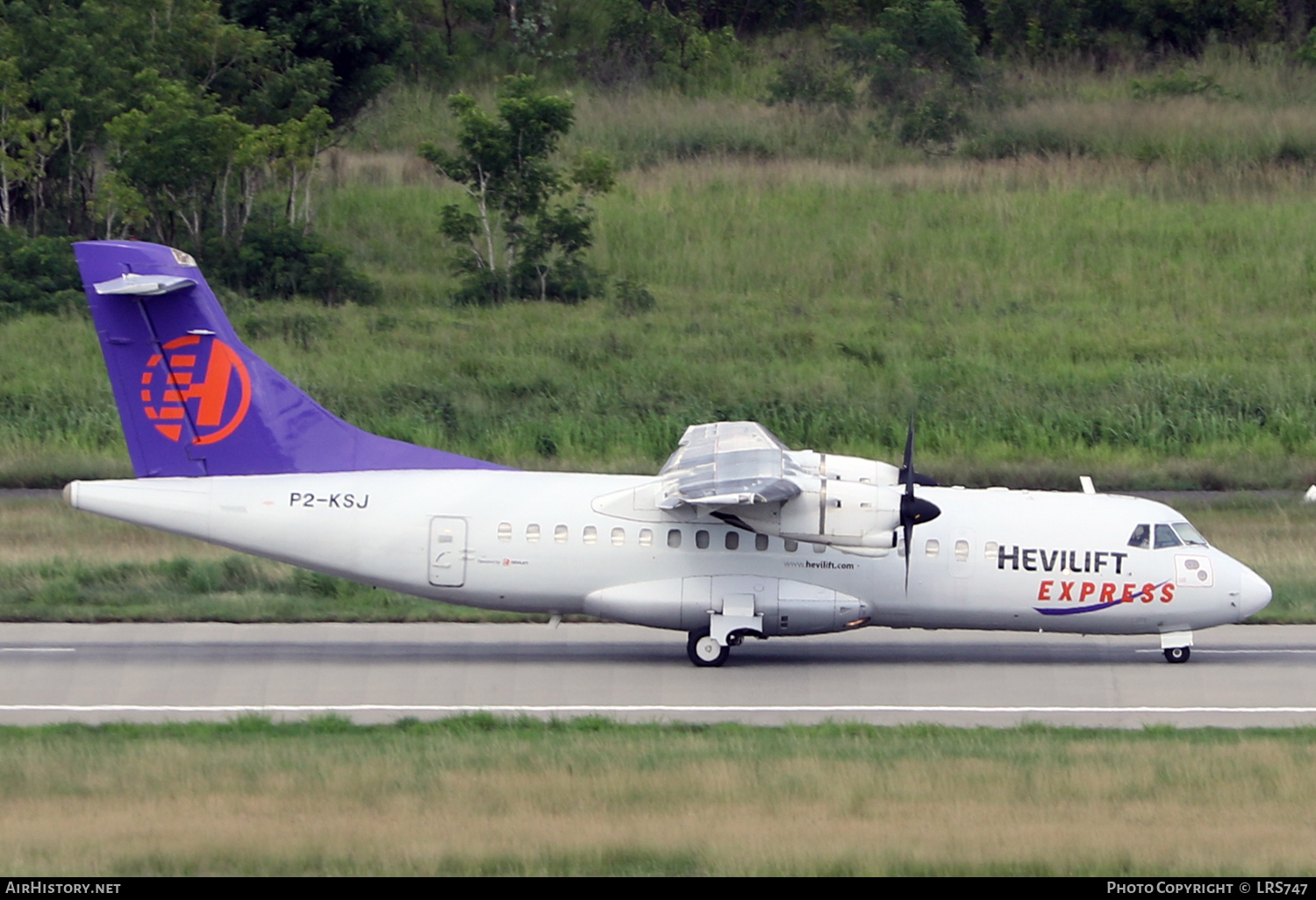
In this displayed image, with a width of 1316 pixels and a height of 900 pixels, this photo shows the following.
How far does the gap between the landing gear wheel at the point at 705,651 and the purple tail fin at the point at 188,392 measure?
504 centimetres

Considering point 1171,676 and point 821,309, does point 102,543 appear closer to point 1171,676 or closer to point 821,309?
point 1171,676

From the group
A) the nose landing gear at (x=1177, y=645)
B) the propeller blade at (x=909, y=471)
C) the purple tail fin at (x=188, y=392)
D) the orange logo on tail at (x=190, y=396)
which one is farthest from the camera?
the nose landing gear at (x=1177, y=645)

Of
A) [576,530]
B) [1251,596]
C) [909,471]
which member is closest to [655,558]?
[576,530]

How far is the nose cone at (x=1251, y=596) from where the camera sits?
2116 cm

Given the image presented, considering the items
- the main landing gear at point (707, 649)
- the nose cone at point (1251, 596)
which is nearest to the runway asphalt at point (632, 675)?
the main landing gear at point (707, 649)

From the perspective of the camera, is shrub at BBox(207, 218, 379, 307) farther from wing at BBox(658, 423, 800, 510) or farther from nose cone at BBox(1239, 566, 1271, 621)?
nose cone at BBox(1239, 566, 1271, 621)

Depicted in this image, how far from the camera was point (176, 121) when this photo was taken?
148 ft

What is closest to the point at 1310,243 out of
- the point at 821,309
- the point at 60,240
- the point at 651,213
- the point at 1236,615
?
the point at 821,309

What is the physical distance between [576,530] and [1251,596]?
29.8ft

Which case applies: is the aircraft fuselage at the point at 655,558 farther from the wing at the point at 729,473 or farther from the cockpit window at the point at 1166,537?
the wing at the point at 729,473

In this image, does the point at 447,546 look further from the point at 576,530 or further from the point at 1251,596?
the point at 1251,596

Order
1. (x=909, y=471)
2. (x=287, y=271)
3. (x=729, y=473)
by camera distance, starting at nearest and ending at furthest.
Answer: (x=729, y=473), (x=909, y=471), (x=287, y=271)

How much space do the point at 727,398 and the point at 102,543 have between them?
1653cm

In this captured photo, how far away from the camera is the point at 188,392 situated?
69.0 ft
